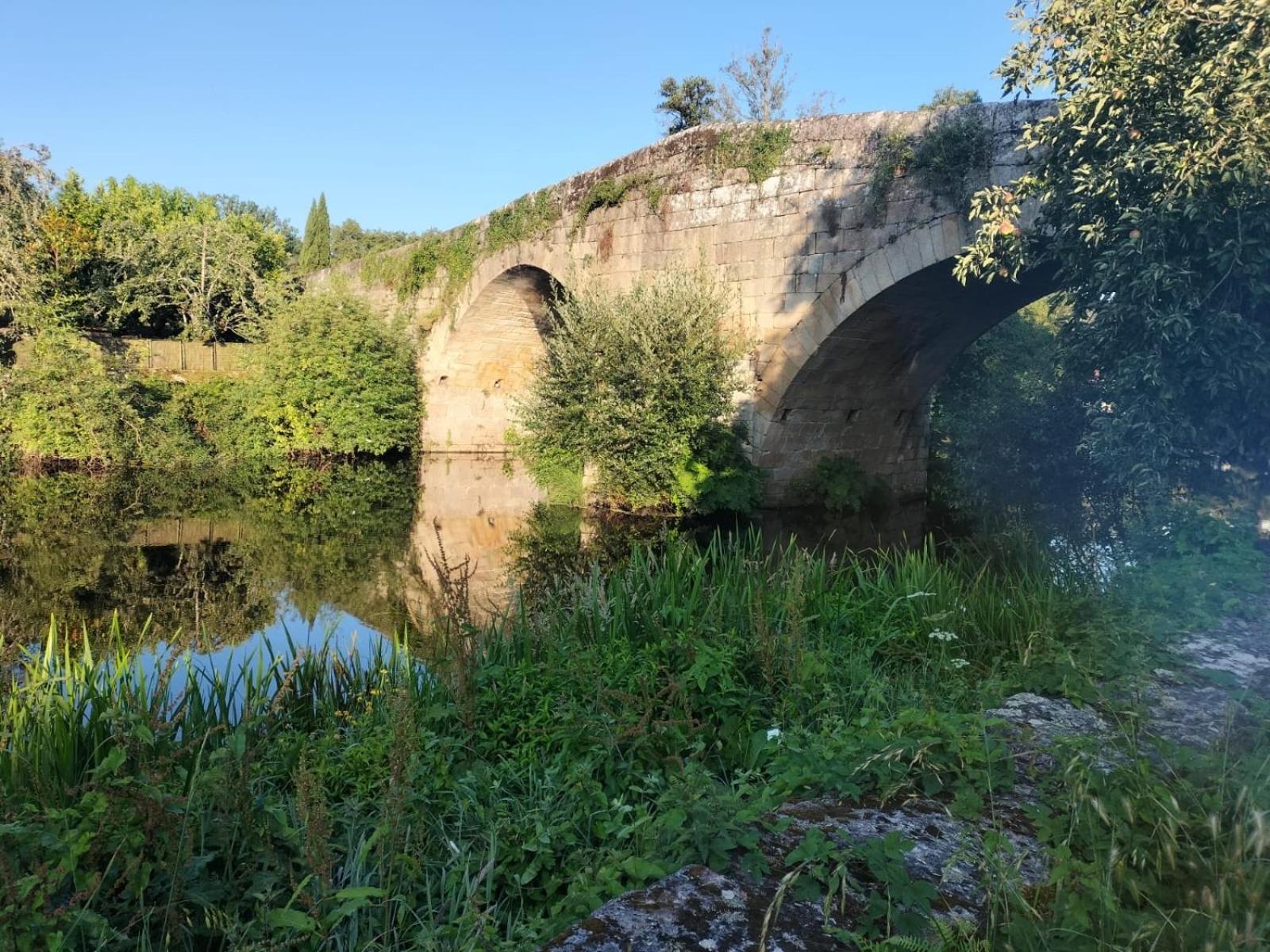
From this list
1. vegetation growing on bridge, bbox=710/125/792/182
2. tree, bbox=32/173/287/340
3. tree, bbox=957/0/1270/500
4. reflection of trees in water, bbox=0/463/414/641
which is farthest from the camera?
tree, bbox=32/173/287/340

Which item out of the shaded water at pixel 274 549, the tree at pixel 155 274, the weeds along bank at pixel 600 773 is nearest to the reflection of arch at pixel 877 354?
the shaded water at pixel 274 549

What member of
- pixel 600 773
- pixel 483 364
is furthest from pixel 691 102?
pixel 600 773

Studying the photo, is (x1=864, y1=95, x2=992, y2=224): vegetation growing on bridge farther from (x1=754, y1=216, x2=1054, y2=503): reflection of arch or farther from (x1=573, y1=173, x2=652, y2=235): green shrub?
(x1=573, y1=173, x2=652, y2=235): green shrub

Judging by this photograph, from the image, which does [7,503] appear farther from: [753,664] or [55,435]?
[753,664]

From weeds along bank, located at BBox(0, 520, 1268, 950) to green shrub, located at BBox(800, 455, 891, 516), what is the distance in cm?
714

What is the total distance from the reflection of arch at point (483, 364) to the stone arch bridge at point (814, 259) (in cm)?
222

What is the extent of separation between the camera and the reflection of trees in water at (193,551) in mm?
6363

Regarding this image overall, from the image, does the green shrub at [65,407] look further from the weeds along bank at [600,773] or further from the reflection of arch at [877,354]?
the weeds along bank at [600,773]

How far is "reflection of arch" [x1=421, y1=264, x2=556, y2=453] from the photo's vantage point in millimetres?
16766

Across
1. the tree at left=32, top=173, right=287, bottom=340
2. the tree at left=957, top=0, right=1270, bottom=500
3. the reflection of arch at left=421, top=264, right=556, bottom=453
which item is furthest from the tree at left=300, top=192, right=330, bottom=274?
the tree at left=957, top=0, right=1270, bottom=500

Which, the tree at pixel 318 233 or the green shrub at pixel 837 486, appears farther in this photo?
the tree at pixel 318 233

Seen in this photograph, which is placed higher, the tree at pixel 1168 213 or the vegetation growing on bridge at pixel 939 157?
the vegetation growing on bridge at pixel 939 157

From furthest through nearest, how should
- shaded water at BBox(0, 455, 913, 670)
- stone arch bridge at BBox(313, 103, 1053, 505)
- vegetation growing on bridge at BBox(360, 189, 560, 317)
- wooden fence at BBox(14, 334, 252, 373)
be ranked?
1. wooden fence at BBox(14, 334, 252, 373)
2. vegetation growing on bridge at BBox(360, 189, 560, 317)
3. stone arch bridge at BBox(313, 103, 1053, 505)
4. shaded water at BBox(0, 455, 913, 670)

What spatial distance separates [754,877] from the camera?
151 centimetres
